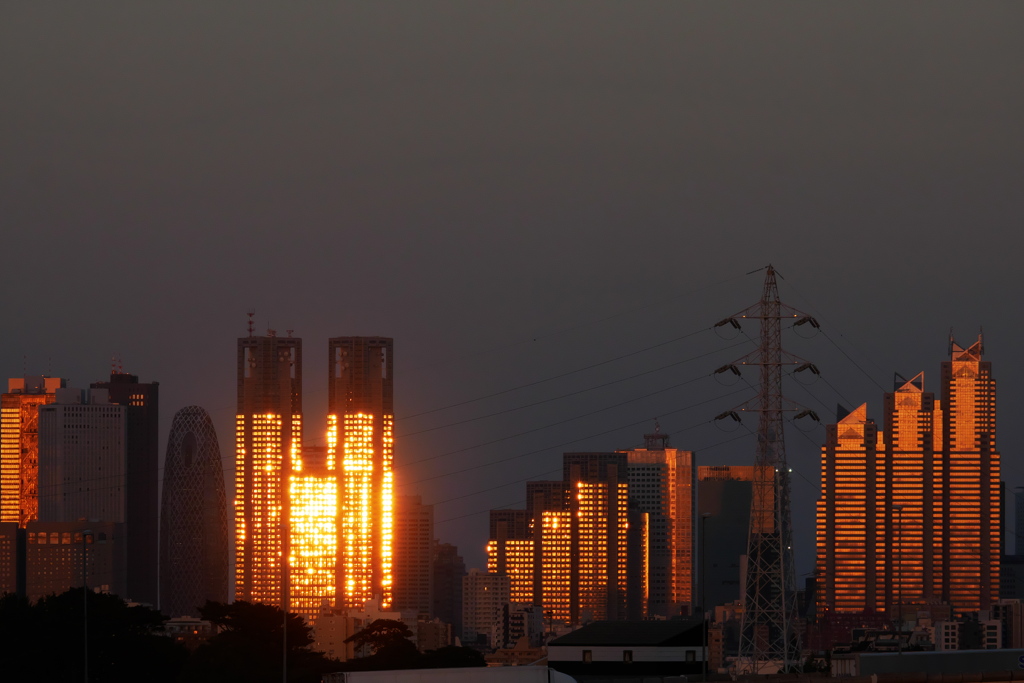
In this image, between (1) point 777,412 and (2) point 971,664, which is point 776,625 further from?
(2) point 971,664

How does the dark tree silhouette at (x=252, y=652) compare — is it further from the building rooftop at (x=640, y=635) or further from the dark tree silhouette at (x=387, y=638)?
the building rooftop at (x=640, y=635)

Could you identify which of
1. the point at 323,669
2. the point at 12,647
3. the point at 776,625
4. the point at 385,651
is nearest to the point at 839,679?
the point at 776,625

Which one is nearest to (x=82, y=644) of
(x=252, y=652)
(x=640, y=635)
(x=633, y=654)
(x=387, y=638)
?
(x=252, y=652)

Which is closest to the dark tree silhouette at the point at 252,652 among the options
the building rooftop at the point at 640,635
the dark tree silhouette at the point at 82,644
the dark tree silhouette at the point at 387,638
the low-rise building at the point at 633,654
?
the dark tree silhouette at the point at 82,644

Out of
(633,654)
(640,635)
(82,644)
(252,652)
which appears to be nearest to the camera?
(633,654)

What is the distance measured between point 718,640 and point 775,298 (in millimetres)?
88234

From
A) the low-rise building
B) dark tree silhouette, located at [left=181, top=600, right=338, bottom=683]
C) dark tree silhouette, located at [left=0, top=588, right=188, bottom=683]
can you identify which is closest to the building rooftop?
the low-rise building

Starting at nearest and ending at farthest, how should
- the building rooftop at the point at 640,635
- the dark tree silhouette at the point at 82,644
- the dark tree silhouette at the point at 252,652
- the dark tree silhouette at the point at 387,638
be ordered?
the building rooftop at the point at 640,635, the dark tree silhouette at the point at 82,644, the dark tree silhouette at the point at 252,652, the dark tree silhouette at the point at 387,638

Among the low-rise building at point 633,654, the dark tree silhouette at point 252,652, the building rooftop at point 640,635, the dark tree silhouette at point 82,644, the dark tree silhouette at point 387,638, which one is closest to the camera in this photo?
the low-rise building at point 633,654

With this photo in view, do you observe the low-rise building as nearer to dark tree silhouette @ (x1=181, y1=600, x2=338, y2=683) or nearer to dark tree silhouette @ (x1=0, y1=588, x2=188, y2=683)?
dark tree silhouette @ (x1=181, y1=600, x2=338, y2=683)

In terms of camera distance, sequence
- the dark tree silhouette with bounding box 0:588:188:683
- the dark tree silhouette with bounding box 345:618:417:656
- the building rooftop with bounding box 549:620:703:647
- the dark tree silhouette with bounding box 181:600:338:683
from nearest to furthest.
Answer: the building rooftop with bounding box 549:620:703:647
the dark tree silhouette with bounding box 0:588:188:683
the dark tree silhouette with bounding box 181:600:338:683
the dark tree silhouette with bounding box 345:618:417:656

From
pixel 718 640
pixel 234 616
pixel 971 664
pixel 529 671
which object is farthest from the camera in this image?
pixel 718 640

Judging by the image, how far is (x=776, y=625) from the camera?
7412 cm

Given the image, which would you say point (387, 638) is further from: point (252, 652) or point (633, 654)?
point (633, 654)
